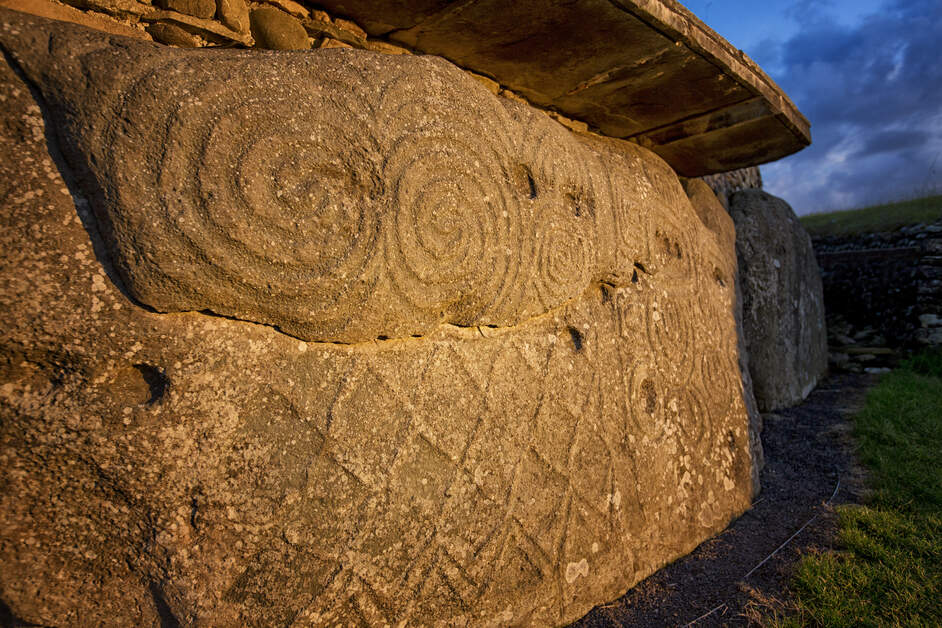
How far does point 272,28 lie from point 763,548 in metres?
2.84

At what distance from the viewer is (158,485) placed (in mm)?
1275

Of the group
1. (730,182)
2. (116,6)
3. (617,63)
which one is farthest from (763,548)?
(730,182)

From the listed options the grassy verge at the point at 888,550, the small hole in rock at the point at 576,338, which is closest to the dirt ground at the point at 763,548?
the grassy verge at the point at 888,550

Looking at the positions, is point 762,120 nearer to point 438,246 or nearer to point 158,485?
point 438,246

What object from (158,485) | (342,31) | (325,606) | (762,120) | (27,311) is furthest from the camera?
(762,120)

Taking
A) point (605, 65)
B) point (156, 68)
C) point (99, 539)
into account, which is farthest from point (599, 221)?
point (99, 539)

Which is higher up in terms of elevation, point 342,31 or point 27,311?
point 342,31

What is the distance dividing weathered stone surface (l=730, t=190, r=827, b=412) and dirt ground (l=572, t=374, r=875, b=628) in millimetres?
523

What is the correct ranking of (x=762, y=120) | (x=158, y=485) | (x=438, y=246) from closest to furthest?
(x=158, y=485) < (x=438, y=246) < (x=762, y=120)

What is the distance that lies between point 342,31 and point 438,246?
850 mm

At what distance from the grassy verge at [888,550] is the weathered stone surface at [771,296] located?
0.70m

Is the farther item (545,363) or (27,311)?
(545,363)

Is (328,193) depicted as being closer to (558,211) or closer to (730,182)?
(558,211)

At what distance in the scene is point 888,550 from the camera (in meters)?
2.40
